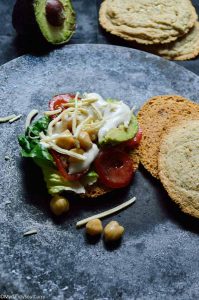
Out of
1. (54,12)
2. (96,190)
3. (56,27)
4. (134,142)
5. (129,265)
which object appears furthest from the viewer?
(56,27)

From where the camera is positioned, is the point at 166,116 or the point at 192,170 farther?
the point at 166,116

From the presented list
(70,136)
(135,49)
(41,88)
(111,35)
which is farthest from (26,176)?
(111,35)

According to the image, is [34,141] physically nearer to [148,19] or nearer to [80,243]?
[80,243]

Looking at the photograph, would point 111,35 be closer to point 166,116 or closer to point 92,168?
point 166,116

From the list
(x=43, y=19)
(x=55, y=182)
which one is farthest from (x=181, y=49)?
(x=55, y=182)

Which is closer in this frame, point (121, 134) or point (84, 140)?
point (84, 140)

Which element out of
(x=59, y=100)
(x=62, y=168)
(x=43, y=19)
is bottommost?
(x=62, y=168)
